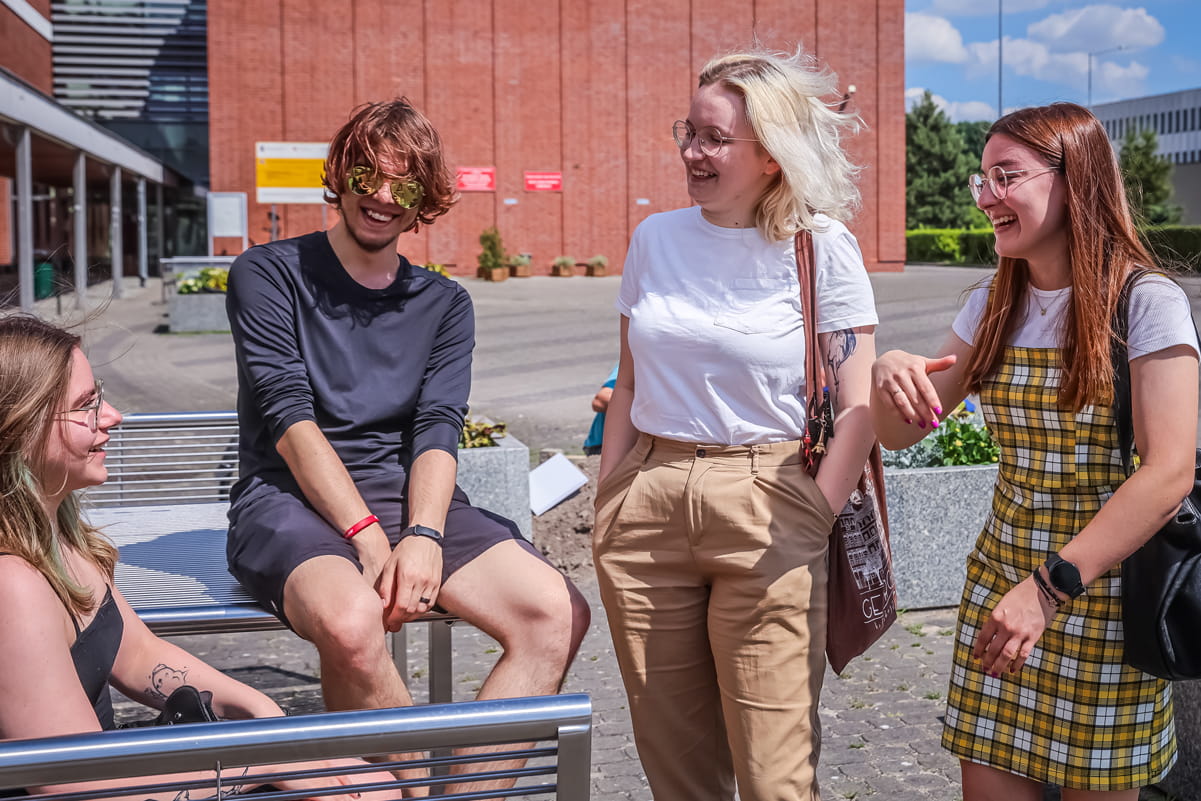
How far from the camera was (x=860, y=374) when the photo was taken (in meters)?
2.58

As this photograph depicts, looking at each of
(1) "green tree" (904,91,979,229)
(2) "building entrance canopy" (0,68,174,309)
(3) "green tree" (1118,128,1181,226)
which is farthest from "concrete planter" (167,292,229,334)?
(1) "green tree" (904,91,979,229)

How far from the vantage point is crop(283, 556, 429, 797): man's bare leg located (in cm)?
262

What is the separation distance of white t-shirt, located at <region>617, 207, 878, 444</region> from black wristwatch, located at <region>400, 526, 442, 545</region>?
620 millimetres

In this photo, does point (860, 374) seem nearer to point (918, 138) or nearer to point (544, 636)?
point (544, 636)

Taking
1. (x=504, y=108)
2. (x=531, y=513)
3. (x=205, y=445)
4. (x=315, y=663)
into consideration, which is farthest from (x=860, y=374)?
(x=504, y=108)

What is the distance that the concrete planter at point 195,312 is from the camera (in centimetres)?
2122

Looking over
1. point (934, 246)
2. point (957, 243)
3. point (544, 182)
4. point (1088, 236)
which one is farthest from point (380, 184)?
point (934, 246)

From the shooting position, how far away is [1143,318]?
2.20 m

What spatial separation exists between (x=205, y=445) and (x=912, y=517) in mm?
3189

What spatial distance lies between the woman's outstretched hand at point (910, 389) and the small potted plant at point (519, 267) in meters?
37.1

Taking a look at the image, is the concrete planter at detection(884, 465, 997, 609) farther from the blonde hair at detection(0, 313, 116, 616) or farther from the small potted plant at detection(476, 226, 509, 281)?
the small potted plant at detection(476, 226, 509, 281)

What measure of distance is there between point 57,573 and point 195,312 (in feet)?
67.3

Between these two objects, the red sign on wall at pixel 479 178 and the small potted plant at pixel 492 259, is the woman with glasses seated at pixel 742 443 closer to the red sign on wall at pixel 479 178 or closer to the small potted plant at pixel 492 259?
the small potted plant at pixel 492 259

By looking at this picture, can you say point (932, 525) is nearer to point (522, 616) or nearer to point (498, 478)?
point (498, 478)
